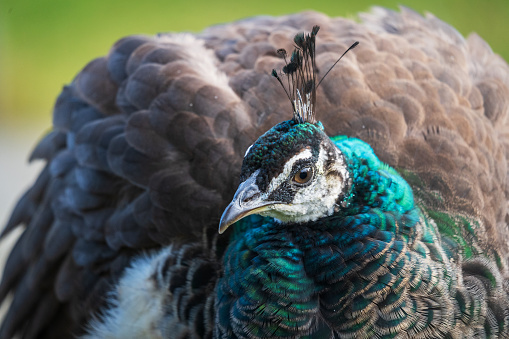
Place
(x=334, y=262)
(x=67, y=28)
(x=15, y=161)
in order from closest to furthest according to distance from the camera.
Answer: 1. (x=334, y=262)
2. (x=15, y=161)
3. (x=67, y=28)

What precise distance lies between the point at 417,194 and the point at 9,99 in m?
5.38

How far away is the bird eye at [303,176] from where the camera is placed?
6.76 ft

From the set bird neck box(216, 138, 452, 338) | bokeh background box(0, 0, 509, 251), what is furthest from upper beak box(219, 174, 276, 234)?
bokeh background box(0, 0, 509, 251)

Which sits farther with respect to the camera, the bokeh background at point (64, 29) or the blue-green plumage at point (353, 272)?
the bokeh background at point (64, 29)

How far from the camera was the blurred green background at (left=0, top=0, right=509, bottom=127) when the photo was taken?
6938 mm

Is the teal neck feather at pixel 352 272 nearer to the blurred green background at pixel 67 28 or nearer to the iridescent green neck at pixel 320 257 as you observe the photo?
the iridescent green neck at pixel 320 257

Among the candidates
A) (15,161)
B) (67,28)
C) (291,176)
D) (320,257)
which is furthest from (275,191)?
(67,28)

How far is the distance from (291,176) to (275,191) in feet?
0.20

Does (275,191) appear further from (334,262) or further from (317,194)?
(334,262)

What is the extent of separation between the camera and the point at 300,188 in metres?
2.08

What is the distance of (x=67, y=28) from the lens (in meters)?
7.44

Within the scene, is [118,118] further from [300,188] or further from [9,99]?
[9,99]

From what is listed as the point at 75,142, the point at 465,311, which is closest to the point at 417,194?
the point at 465,311

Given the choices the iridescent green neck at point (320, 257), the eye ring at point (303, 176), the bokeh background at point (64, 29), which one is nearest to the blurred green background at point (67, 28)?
the bokeh background at point (64, 29)
